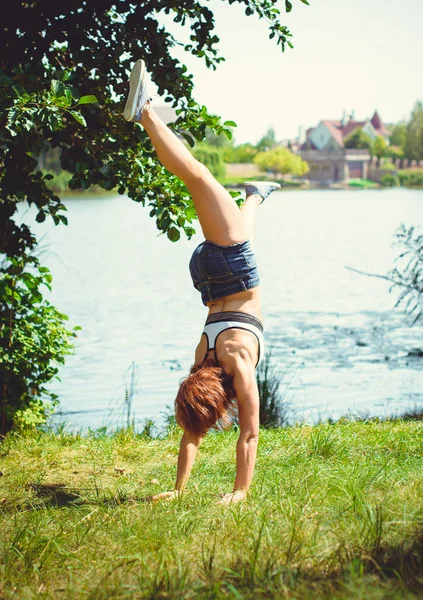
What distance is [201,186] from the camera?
4398 millimetres

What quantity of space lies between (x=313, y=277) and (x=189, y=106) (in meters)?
17.3

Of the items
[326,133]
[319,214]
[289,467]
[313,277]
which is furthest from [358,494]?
[326,133]

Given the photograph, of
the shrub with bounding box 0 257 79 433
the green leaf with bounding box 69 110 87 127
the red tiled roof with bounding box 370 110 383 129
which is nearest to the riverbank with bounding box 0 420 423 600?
the shrub with bounding box 0 257 79 433

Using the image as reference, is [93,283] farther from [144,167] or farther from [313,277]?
[144,167]

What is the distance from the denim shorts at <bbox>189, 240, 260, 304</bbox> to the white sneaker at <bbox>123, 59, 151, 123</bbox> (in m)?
0.83

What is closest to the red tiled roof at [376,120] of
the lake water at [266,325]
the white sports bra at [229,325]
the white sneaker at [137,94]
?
the lake water at [266,325]

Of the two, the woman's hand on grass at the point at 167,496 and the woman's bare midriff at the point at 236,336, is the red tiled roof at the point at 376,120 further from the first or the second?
the woman's hand on grass at the point at 167,496

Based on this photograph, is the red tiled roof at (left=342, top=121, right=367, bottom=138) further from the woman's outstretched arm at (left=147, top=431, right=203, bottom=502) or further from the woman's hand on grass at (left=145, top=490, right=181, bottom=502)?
the woman's hand on grass at (left=145, top=490, right=181, bottom=502)

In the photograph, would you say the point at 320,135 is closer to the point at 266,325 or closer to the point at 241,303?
the point at 266,325

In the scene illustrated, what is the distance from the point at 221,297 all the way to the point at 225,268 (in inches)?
7.0

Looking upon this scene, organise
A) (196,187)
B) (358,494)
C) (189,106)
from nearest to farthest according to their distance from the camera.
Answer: (358,494) < (196,187) < (189,106)

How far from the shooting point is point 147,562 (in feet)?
10.7

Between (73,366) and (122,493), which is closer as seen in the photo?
(122,493)

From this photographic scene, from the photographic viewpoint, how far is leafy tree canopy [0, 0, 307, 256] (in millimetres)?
5418
